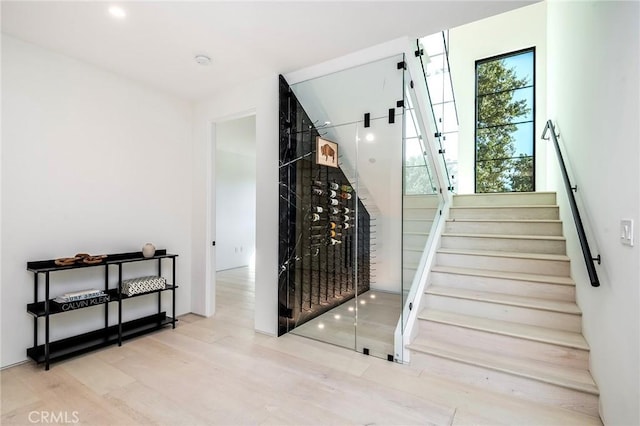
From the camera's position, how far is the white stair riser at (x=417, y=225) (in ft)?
9.07

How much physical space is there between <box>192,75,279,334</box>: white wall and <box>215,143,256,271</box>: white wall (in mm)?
3098

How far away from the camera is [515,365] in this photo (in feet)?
7.12

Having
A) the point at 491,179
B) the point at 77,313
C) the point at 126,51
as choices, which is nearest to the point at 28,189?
the point at 77,313

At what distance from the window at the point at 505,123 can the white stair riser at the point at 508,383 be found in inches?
156

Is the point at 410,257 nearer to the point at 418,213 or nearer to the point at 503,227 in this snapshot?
the point at 418,213

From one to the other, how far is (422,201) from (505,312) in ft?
4.13

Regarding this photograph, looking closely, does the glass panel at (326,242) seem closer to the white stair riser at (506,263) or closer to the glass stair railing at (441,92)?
the white stair riser at (506,263)

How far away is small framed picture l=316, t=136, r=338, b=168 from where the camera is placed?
308cm

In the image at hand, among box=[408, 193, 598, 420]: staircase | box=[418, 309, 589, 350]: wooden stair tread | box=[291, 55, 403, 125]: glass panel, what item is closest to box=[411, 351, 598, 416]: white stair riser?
box=[408, 193, 598, 420]: staircase

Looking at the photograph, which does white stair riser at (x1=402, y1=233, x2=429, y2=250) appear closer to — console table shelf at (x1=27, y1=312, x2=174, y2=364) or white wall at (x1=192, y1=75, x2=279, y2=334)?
white wall at (x1=192, y1=75, x2=279, y2=334)

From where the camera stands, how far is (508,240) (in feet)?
10.5

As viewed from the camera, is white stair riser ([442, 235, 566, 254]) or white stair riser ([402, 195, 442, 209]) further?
white stair riser ([442, 235, 566, 254])

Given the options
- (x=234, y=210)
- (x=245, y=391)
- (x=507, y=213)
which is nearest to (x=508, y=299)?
(x=507, y=213)

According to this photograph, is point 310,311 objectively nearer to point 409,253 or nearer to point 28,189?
point 409,253
